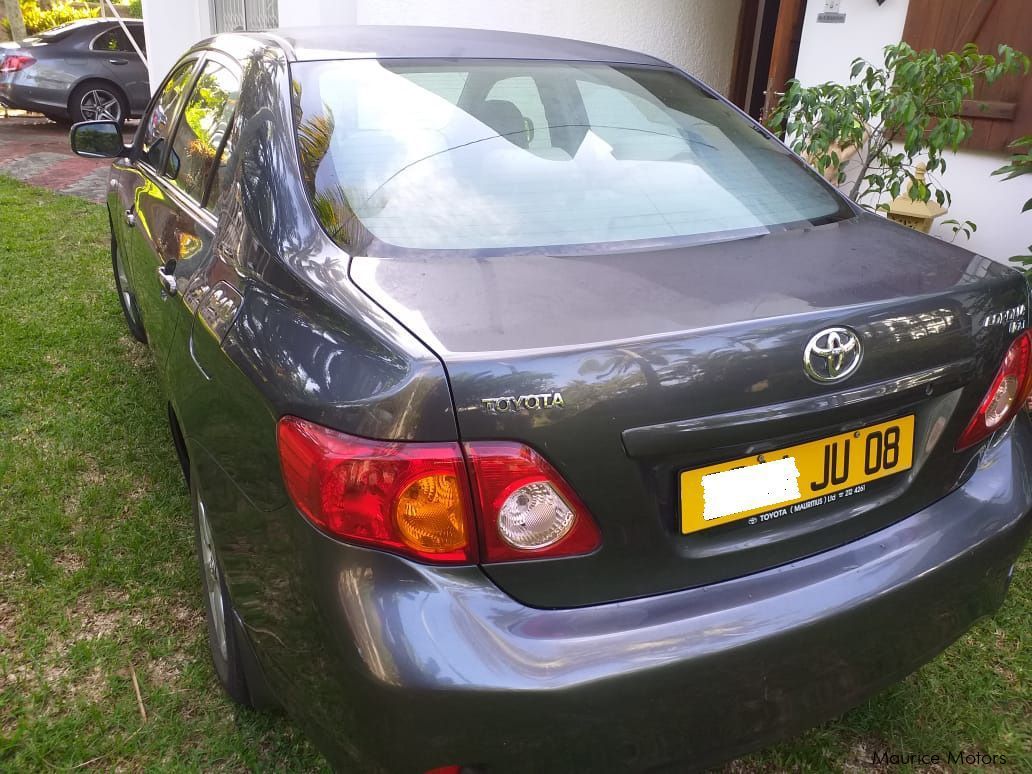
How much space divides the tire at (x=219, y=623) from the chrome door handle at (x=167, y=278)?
51 cm

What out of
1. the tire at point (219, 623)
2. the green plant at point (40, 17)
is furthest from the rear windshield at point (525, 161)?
the green plant at point (40, 17)

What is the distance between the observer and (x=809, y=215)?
2070 mm

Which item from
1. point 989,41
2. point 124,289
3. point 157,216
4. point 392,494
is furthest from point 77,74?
point 392,494

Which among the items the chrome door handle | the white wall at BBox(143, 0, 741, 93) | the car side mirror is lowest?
the chrome door handle

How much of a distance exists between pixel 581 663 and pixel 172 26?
896 centimetres

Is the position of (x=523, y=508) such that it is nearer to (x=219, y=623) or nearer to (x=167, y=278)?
(x=219, y=623)

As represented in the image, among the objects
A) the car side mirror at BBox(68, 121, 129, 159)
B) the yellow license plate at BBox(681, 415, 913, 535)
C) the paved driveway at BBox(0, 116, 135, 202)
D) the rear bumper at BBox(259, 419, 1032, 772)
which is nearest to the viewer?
the rear bumper at BBox(259, 419, 1032, 772)

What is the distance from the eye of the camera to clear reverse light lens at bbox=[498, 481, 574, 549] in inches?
52.7

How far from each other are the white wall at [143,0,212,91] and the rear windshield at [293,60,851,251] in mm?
7465

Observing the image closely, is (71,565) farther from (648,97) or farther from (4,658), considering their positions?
(648,97)

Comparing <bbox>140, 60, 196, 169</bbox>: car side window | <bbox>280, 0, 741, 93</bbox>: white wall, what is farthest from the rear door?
<bbox>280, 0, 741, 93</bbox>: white wall

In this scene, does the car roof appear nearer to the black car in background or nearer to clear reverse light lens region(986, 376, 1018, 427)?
clear reverse light lens region(986, 376, 1018, 427)

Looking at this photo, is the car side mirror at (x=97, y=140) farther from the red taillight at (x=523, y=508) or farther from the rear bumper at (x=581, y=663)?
the red taillight at (x=523, y=508)

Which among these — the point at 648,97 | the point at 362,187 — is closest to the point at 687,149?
the point at 648,97
